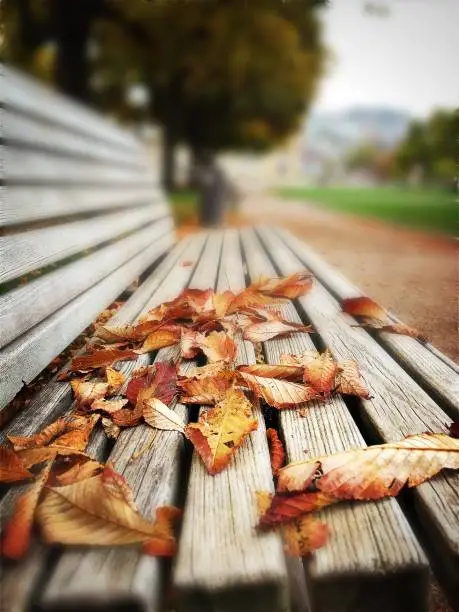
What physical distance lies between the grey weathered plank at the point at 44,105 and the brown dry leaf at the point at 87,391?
981 mm

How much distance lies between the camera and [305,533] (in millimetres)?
724

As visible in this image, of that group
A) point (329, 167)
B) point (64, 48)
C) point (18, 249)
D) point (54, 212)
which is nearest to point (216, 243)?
point (54, 212)

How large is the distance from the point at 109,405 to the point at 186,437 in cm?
24

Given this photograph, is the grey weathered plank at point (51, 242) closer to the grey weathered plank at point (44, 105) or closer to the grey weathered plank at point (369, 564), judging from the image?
the grey weathered plank at point (44, 105)

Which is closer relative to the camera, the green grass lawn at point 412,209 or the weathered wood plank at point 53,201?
the weathered wood plank at point 53,201

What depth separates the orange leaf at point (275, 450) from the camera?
927 mm

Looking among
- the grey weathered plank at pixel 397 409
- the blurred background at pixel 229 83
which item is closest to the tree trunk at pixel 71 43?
the blurred background at pixel 229 83

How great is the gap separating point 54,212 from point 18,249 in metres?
0.48

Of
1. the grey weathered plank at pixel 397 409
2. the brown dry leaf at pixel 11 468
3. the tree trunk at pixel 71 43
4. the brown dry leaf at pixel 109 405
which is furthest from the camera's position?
the tree trunk at pixel 71 43

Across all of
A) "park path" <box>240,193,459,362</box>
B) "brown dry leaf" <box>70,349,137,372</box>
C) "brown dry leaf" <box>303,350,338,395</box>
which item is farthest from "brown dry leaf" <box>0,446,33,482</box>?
"park path" <box>240,193,459,362</box>

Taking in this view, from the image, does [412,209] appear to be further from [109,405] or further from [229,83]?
[109,405]

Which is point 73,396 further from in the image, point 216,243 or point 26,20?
point 26,20

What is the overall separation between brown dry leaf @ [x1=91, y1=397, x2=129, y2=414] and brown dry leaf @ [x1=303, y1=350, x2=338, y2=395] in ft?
1.52

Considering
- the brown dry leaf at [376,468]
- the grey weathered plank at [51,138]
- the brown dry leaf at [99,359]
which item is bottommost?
the brown dry leaf at [99,359]
